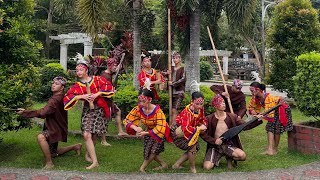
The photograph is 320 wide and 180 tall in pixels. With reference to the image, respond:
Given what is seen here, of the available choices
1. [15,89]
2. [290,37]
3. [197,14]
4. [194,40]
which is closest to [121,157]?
[15,89]

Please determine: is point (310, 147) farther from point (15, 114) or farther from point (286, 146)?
point (15, 114)

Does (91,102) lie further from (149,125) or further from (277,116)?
(277,116)

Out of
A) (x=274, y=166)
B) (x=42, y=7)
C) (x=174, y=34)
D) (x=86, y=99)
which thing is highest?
(x=42, y=7)

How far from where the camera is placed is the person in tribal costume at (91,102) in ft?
19.1

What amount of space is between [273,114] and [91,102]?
3.02 metres

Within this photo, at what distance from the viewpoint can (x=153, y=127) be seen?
18.6 feet

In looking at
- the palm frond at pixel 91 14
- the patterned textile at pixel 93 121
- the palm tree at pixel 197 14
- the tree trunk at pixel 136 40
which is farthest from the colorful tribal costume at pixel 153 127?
the tree trunk at pixel 136 40

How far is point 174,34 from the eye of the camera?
10.2 m

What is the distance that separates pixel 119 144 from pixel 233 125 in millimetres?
2570

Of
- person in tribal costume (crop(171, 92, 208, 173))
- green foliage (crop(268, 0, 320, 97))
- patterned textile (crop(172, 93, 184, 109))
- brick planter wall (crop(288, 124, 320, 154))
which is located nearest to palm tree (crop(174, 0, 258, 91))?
patterned textile (crop(172, 93, 184, 109))

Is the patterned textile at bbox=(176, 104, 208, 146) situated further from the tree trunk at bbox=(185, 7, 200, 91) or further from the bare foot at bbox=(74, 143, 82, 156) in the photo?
the tree trunk at bbox=(185, 7, 200, 91)

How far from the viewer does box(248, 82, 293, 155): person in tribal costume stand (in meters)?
6.59

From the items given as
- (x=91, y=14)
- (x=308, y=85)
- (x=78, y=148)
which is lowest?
(x=78, y=148)

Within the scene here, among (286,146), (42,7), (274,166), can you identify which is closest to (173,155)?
(274,166)
